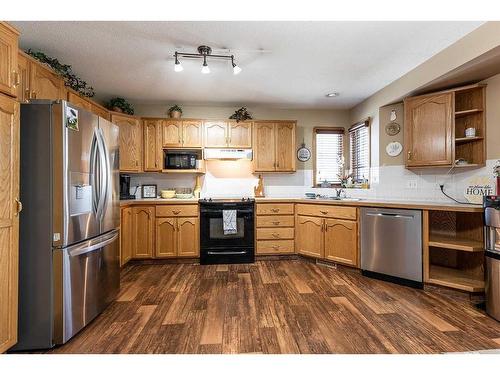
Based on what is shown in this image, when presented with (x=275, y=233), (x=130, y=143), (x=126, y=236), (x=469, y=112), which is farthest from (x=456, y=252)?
(x=130, y=143)

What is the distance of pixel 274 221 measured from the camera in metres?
3.73

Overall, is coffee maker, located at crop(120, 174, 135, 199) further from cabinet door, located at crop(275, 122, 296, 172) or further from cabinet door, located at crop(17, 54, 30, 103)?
cabinet door, located at crop(275, 122, 296, 172)

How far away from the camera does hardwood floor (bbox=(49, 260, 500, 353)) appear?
1705mm

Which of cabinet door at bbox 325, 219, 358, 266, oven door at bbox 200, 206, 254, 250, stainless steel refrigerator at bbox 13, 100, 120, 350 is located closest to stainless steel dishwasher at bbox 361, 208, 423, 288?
cabinet door at bbox 325, 219, 358, 266

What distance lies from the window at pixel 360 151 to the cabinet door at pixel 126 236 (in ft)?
11.1

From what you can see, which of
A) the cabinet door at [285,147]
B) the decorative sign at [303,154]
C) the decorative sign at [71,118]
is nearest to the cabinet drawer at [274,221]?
the cabinet door at [285,147]

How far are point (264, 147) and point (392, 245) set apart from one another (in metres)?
2.21

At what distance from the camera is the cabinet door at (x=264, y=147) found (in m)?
3.98

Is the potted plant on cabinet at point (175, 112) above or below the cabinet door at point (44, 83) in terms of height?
above

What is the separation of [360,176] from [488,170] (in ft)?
5.20

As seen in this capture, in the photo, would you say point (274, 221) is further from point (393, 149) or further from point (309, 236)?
point (393, 149)

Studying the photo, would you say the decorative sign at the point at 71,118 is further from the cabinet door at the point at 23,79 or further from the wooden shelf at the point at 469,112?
the wooden shelf at the point at 469,112

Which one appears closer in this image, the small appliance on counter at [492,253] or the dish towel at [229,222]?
the small appliance on counter at [492,253]

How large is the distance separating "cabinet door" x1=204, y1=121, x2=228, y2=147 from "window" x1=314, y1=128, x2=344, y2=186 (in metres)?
1.57
